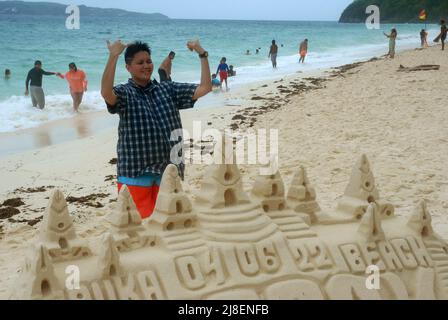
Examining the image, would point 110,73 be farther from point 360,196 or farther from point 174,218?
point 360,196

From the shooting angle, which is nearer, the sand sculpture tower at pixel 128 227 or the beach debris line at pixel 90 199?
the sand sculpture tower at pixel 128 227

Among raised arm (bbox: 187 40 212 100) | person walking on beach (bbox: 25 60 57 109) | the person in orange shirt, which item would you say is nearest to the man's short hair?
raised arm (bbox: 187 40 212 100)

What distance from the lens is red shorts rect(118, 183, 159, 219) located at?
11.7 feet

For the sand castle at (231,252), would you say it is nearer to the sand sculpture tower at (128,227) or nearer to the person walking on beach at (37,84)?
the sand sculpture tower at (128,227)

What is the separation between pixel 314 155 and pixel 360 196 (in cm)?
461

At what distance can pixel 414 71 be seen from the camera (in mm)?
15852

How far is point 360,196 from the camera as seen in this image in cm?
370

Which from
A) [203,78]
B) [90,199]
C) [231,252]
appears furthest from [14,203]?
[231,252]

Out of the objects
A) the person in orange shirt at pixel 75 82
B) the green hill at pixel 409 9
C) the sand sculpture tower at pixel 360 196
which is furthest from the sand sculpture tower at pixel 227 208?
the green hill at pixel 409 9

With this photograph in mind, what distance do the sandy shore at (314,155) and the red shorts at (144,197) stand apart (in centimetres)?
160

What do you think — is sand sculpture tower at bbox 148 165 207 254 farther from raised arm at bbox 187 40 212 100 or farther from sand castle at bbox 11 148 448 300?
raised arm at bbox 187 40 212 100

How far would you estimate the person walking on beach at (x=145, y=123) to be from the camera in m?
3.44


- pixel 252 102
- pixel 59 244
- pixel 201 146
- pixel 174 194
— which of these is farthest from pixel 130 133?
pixel 252 102

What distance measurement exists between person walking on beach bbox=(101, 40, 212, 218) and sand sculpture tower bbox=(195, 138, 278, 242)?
44 centimetres
